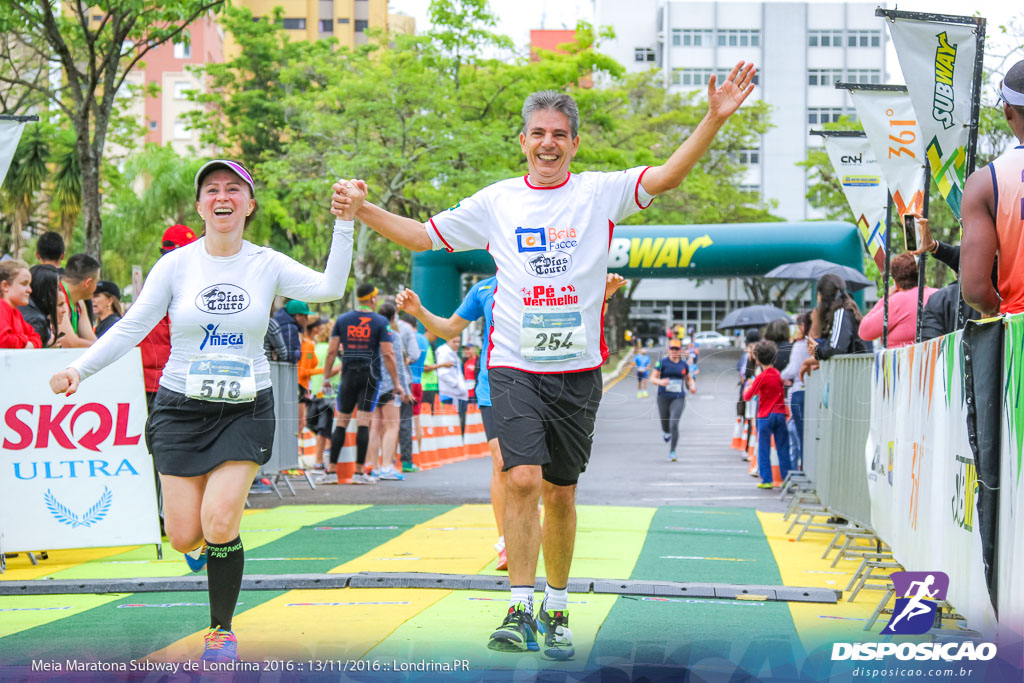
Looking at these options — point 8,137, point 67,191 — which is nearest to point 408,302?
point 8,137

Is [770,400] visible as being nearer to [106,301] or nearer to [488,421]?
[488,421]

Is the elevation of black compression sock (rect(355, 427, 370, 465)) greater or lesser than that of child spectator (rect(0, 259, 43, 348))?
lesser

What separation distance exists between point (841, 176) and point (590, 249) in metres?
8.71

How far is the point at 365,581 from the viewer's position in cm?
646

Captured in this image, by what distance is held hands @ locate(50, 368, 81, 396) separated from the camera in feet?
15.0

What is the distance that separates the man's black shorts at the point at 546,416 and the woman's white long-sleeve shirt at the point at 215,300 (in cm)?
78

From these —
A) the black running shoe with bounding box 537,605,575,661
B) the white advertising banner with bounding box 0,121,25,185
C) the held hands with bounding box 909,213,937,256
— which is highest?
the white advertising banner with bounding box 0,121,25,185

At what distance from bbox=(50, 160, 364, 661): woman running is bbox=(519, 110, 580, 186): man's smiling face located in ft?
2.38

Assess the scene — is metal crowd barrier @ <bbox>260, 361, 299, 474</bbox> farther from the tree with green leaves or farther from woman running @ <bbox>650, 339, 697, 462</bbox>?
woman running @ <bbox>650, 339, 697, 462</bbox>

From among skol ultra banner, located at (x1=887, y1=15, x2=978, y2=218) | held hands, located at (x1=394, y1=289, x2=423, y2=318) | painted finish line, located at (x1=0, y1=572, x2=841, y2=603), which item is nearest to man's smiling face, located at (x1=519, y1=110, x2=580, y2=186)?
held hands, located at (x1=394, y1=289, x2=423, y2=318)

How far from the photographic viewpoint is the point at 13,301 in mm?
7859

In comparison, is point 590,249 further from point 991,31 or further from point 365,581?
point 991,31

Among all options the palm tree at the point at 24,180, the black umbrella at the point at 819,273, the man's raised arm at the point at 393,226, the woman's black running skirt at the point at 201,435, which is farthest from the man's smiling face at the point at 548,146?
the palm tree at the point at 24,180

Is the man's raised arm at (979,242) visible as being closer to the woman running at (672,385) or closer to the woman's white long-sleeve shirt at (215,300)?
the woman's white long-sleeve shirt at (215,300)
